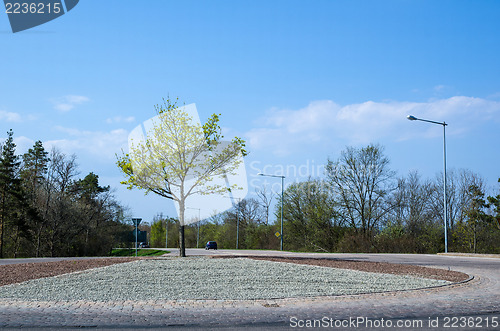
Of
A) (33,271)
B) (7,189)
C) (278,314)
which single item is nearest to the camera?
(278,314)

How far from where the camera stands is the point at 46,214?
43.2 meters

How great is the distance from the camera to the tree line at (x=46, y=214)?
40.2m

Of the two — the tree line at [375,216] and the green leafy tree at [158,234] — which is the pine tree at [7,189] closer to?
the tree line at [375,216]

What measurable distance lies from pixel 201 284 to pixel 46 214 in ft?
122

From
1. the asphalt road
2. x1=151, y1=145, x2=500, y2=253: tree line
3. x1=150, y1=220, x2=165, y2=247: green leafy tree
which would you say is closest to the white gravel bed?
the asphalt road

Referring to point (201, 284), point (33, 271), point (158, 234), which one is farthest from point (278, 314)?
point (158, 234)

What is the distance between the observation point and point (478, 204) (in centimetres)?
3800

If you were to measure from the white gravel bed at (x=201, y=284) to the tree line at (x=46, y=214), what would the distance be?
3083 centimetres

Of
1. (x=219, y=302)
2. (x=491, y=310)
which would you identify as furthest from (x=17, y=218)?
(x=491, y=310)

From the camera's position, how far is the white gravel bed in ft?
31.8

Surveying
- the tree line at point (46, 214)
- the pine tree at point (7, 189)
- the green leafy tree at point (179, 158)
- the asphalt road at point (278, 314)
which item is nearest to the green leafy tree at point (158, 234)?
the tree line at point (46, 214)

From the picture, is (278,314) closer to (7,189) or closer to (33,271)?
(33,271)

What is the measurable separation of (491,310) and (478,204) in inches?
1313

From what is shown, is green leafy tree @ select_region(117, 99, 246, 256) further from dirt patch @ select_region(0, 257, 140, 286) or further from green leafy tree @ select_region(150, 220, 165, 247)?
green leafy tree @ select_region(150, 220, 165, 247)
